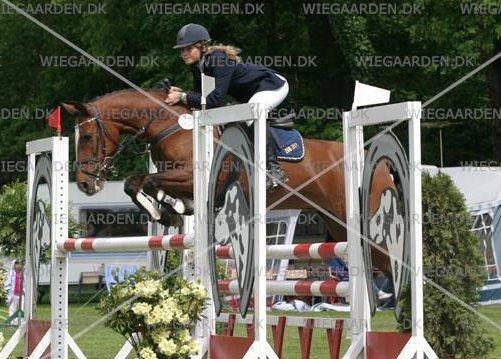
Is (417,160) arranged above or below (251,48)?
below

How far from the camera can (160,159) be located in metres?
8.38

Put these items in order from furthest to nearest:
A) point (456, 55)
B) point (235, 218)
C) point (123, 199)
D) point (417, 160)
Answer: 1. point (123, 199)
2. point (456, 55)
3. point (235, 218)
4. point (417, 160)

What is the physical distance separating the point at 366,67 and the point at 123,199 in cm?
553

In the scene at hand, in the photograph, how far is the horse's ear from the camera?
844 cm

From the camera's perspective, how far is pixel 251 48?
21.2m

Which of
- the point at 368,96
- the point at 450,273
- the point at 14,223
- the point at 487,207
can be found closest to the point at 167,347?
the point at 368,96

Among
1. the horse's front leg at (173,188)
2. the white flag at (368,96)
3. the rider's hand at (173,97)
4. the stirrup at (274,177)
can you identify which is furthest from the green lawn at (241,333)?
the white flag at (368,96)

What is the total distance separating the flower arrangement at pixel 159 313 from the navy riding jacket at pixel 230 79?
1.45 metres

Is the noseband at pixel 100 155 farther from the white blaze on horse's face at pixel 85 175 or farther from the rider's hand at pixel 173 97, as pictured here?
the rider's hand at pixel 173 97

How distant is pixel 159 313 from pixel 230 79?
1898mm

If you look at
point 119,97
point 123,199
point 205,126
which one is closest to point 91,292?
point 123,199

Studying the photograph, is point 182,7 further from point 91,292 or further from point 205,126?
point 205,126

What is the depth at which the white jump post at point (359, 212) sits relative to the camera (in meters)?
5.31

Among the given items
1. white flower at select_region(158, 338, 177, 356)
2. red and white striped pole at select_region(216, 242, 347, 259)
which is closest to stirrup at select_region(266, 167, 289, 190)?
red and white striped pole at select_region(216, 242, 347, 259)
